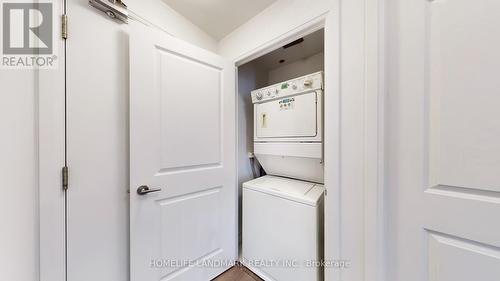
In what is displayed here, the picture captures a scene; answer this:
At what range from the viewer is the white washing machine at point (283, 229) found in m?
1.16

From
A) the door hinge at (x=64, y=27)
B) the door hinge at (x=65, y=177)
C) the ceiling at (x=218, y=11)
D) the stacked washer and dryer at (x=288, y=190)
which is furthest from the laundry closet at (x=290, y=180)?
the door hinge at (x=64, y=27)

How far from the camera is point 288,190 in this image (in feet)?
4.52

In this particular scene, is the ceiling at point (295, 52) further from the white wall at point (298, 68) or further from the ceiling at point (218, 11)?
the ceiling at point (218, 11)

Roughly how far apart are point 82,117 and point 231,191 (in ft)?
3.92

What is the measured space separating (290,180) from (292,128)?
1.77ft

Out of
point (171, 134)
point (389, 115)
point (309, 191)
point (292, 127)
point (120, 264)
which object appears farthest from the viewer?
point (292, 127)

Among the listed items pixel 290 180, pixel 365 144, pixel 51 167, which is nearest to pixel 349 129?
pixel 365 144

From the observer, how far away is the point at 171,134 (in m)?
1.20

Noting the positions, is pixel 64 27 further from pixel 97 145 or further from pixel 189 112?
pixel 189 112

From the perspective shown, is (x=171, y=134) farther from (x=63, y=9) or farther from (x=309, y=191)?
(x=309, y=191)

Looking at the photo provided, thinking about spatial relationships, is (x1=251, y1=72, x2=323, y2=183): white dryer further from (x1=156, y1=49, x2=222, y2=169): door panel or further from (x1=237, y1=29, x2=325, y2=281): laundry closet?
(x1=156, y1=49, x2=222, y2=169): door panel

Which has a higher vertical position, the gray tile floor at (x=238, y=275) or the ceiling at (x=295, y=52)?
the ceiling at (x=295, y=52)

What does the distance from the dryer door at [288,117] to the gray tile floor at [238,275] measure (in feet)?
4.19

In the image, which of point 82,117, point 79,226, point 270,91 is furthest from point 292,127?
point 79,226
